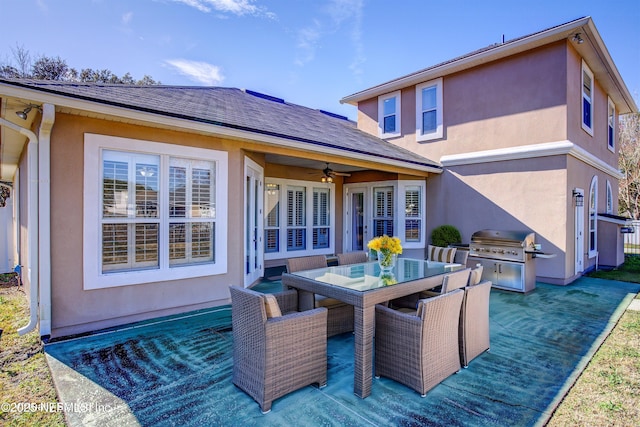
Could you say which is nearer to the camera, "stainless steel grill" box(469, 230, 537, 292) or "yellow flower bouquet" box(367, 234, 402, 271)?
"yellow flower bouquet" box(367, 234, 402, 271)

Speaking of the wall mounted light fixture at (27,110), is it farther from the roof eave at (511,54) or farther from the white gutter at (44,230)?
the roof eave at (511,54)

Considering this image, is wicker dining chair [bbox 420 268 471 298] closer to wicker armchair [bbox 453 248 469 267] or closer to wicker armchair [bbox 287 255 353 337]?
wicker armchair [bbox 287 255 353 337]

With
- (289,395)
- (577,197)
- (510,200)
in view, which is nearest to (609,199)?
(577,197)

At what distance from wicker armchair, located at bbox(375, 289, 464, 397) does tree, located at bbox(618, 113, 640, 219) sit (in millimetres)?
24782

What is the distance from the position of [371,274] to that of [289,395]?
1.80m

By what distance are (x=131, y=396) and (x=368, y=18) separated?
1136 centimetres

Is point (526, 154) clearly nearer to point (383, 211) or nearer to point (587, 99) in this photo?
point (587, 99)

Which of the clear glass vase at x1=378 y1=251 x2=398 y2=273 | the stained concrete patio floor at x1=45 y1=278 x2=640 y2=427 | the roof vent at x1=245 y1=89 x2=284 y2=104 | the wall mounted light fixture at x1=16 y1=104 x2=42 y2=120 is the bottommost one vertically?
the stained concrete patio floor at x1=45 y1=278 x2=640 y2=427

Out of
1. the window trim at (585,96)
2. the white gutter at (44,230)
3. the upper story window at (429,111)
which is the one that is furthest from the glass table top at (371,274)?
the window trim at (585,96)

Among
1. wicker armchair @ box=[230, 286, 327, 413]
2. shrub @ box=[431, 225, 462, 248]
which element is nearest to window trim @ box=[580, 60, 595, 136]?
shrub @ box=[431, 225, 462, 248]

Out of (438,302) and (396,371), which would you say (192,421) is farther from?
(438,302)

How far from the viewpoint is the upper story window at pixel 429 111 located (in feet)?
34.3

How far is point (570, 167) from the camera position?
322 inches

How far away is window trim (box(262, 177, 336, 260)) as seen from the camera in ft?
33.5
